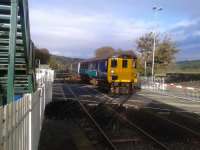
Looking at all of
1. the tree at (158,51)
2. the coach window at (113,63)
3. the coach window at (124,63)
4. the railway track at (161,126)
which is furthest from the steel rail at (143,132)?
the tree at (158,51)

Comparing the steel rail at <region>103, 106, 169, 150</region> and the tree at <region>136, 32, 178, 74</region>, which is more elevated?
the tree at <region>136, 32, 178, 74</region>

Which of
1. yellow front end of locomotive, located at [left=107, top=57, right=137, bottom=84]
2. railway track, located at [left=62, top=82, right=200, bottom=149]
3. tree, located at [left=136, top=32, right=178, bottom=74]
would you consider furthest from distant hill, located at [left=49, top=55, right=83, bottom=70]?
railway track, located at [left=62, top=82, right=200, bottom=149]

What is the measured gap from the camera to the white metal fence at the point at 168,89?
3233 centimetres

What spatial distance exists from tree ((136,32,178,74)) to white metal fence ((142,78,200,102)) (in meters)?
18.5

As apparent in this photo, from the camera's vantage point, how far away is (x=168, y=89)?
3775cm

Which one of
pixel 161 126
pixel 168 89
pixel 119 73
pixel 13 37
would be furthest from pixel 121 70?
pixel 13 37

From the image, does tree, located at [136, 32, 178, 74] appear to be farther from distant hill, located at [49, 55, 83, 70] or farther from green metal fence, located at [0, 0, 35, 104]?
green metal fence, located at [0, 0, 35, 104]

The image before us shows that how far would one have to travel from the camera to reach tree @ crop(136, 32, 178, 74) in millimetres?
62656

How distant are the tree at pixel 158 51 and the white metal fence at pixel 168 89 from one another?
18.5 m

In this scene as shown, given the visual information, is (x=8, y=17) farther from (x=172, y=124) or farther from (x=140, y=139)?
(x=172, y=124)

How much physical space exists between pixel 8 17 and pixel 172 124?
8.86m

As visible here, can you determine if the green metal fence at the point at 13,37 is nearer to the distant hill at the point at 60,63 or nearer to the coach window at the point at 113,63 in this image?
the coach window at the point at 113,63

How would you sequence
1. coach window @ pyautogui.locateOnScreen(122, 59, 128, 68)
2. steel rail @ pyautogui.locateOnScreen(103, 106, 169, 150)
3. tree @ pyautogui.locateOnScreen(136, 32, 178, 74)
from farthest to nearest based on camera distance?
1. tree @ pyautogui.locateOnScreen(136, 32, 178, 74)
2. coach window @ pyautogui.locateOnScreen(122, 59, 128, 68)
3. steel rail @ pyautogui.locateOnScreen(103, 106, 169, 150)

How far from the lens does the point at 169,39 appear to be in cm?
6644
